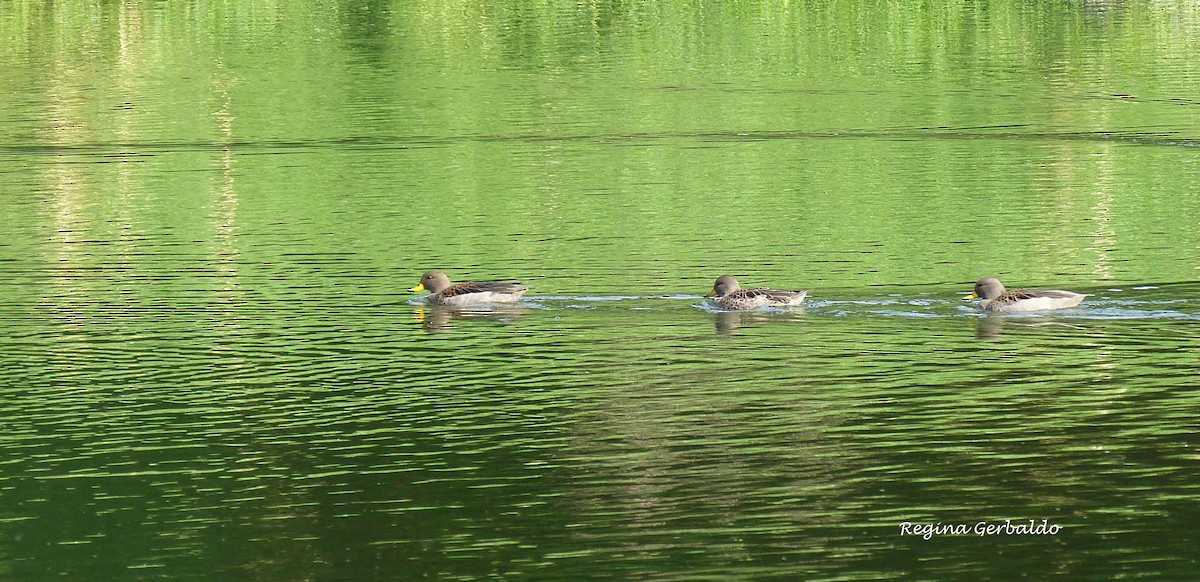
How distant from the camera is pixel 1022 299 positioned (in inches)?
768

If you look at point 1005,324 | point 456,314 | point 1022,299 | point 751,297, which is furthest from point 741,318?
point 456,314

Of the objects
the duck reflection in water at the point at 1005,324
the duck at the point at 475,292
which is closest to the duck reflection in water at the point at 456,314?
the duck at the point at 475,292

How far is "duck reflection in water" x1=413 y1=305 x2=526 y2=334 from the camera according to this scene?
19.8m

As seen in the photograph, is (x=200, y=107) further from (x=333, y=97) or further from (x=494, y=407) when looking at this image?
(x=494, y=407)

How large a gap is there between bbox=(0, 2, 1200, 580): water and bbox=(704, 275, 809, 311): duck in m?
0.18

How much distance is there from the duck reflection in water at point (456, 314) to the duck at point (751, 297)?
1.99m

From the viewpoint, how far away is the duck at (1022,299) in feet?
63.8

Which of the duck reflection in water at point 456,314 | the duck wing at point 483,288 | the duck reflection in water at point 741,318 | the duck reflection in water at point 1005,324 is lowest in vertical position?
the duck reflection in water at point 1005,324

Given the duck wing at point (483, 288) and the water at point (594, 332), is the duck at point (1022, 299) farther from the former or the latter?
the duck wing at point (483, 288)

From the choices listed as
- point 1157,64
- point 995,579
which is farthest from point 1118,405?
point 1157,64

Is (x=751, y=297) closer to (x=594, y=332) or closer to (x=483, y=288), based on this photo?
(x=594, y=332)

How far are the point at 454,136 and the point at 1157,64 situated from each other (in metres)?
19.2

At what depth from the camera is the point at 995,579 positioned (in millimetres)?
11375

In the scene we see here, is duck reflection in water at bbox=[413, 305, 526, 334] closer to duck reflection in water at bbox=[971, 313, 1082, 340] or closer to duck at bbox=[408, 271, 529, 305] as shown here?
duck at bbox=[408, 271, 529, 305]
